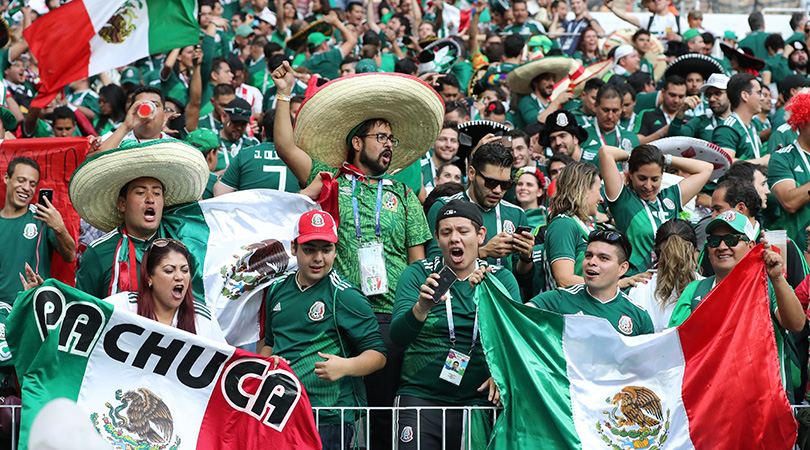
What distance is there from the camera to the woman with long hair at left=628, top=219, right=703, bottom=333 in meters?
6.68

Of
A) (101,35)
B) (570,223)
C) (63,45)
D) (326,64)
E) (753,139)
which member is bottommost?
(570,223)

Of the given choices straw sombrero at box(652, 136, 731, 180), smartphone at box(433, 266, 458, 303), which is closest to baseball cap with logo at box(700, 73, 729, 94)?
straw sombrero at box(652, 136, 731, 180)

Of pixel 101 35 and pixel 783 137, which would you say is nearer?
pixel 101 35

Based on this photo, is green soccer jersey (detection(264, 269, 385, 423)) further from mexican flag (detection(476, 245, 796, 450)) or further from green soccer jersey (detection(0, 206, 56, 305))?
green soccer jersey (detection(0, 206, 56, 305))

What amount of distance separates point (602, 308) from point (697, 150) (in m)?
3.47

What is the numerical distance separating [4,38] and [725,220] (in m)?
7.81

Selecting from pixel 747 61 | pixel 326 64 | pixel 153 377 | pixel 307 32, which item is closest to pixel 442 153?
pixel 153 377

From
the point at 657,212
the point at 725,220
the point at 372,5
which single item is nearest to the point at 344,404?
the point at 725,220

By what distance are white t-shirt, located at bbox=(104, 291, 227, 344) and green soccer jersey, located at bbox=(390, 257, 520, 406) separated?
1.02m

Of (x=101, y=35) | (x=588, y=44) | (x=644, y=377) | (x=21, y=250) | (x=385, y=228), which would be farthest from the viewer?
(x=588, y=44)

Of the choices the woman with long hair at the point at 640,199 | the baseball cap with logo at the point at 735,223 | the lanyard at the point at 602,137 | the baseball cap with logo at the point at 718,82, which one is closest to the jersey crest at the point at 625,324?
the baseball cap with logo at the point at 735,223

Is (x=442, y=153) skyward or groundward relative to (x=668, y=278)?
skyward

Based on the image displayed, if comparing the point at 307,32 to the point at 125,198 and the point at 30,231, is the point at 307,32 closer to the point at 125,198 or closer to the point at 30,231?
the point at 30,231

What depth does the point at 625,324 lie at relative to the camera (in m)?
5.95
